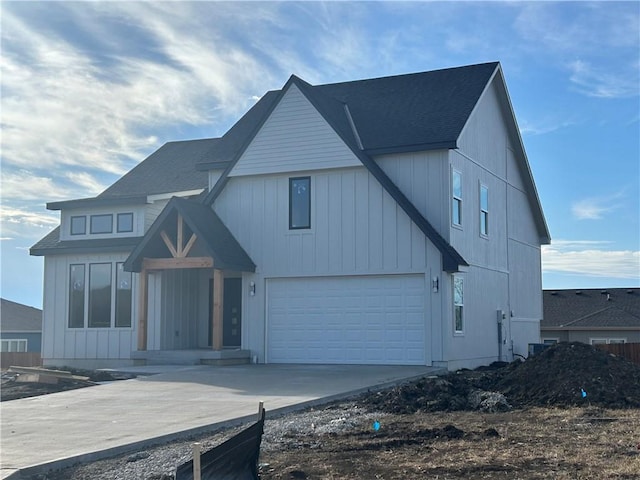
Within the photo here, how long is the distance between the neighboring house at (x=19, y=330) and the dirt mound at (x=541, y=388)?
32.5 m

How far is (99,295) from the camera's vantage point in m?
24.8

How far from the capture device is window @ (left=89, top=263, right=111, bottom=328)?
24.7 meters

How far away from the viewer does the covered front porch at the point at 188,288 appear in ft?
71.7

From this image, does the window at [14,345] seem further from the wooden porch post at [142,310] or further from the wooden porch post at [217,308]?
the wooden porch post at [217,308]

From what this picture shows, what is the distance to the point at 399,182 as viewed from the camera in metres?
21.9

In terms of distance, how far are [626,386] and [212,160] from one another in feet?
46.2

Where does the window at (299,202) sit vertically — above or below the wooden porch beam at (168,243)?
above

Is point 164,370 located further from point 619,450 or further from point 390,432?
point 619,450

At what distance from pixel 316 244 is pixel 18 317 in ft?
98.1

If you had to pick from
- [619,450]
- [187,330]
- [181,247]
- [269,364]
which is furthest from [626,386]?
[187,330]

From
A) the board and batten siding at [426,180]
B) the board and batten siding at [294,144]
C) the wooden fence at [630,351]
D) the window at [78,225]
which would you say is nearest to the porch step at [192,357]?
the window at [78,225]

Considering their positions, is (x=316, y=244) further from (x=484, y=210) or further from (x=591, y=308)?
(x=591, y=308)

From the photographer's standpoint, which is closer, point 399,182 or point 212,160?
point 399,182

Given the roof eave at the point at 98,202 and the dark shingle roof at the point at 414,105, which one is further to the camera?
the roof eave at the point at 98,202
